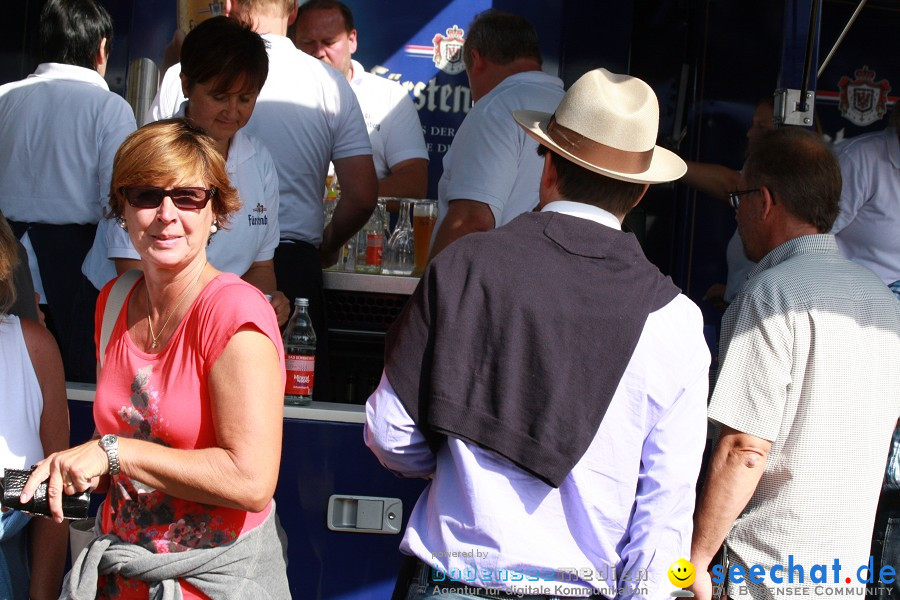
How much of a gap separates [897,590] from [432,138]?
302 centimetres

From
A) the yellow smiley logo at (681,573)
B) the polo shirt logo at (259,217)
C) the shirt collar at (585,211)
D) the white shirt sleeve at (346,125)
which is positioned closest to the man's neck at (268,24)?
the white shirt sleeve at (346,125)

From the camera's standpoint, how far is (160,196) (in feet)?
6.88

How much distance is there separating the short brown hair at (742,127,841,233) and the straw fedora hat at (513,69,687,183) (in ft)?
2.31

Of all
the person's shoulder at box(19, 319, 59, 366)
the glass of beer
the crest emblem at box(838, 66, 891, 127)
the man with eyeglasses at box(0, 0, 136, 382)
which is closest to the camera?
the person's shoulder at box(19, 319, 59, 366)

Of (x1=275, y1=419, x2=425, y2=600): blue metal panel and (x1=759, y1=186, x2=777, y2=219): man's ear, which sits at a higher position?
(x1=759, y1=186, x2=777, y2=219): man's ear

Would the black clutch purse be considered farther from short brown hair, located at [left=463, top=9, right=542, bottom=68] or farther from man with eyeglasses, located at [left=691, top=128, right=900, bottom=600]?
short brown hair, located at [left=463, top=9, right=542, bottom=68]

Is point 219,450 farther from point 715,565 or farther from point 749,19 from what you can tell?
point 749,19

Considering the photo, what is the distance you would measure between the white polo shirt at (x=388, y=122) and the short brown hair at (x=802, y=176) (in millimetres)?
2103

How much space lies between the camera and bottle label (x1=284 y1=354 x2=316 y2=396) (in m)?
2.91

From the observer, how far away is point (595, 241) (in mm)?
1890

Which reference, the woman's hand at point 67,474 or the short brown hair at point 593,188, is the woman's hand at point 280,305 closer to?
the woman's hand at point 67,474

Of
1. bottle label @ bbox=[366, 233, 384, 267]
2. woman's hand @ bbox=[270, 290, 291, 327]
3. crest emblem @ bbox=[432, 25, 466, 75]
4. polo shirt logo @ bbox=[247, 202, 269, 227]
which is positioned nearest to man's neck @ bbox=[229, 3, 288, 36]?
bottle label @ bbox=[366, 233, 384, 267]

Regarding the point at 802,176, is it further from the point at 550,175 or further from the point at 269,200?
the point at 269,200

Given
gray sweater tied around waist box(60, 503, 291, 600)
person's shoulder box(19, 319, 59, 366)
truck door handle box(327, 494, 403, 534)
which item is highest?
person's shoulder box(19, 319, 59, 366)
